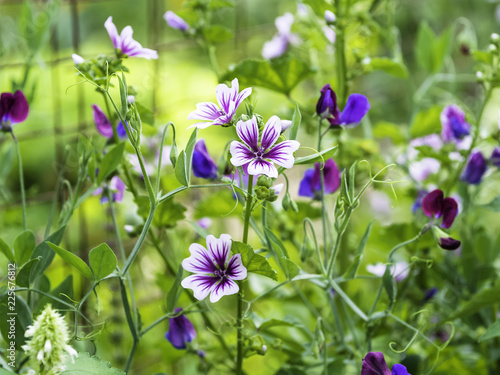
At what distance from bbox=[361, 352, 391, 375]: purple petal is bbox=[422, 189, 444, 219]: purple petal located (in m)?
0.17

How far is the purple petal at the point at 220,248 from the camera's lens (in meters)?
0.49

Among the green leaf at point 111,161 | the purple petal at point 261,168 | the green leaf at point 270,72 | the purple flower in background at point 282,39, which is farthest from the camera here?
the purple flower in background at point 282,39

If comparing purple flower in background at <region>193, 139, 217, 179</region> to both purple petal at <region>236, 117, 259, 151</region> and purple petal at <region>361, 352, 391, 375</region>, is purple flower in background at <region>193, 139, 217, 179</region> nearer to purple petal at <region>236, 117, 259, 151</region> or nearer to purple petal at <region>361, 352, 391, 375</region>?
purple petal at <region>236, 117, 259, 151</region>

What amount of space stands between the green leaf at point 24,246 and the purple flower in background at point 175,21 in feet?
1.00

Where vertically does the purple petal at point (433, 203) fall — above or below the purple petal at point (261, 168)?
below

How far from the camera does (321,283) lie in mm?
566

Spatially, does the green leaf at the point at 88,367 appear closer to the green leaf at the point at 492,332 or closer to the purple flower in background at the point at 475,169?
the green leaf at the point at 492,332

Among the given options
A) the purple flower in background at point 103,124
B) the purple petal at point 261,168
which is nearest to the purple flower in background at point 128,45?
the purple flower in background at point 103,124

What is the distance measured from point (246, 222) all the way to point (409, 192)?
40 centimetres

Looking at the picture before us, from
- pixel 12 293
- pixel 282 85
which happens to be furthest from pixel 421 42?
pixel 12 293

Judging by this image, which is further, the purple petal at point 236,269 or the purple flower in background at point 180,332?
the purple flower in background at point 180,332

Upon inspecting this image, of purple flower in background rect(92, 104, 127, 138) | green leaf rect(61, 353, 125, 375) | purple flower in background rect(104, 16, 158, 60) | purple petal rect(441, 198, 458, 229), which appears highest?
purple flower in background rect(104, 16, 158, 60)

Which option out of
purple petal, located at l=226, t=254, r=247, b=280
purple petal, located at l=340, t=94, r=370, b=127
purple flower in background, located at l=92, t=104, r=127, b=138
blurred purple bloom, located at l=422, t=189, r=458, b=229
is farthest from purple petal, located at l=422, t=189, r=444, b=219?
purple flower in background, located at l=92, t=104, r=127, b=138

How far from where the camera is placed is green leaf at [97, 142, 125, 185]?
56cm
